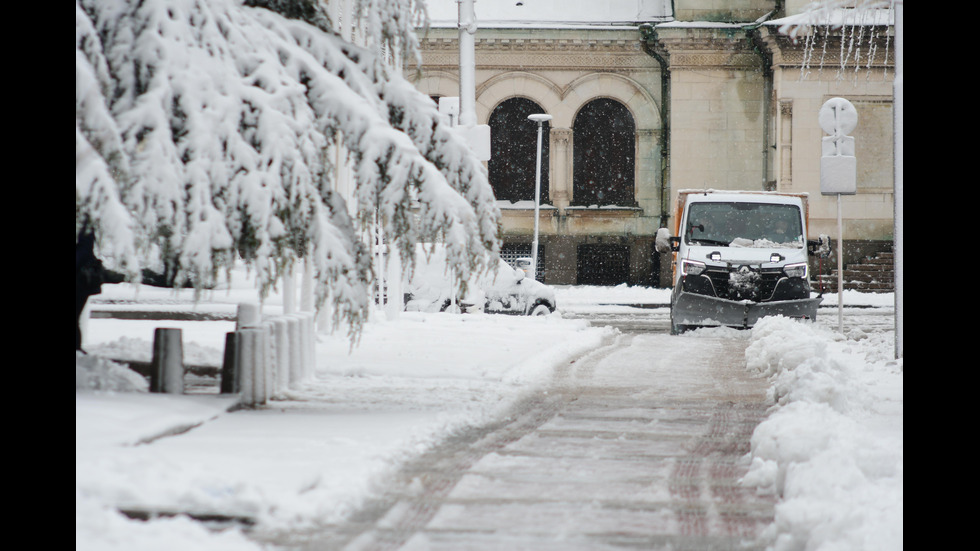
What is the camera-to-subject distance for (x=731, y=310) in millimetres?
18047

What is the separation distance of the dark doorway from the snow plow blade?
2104cm

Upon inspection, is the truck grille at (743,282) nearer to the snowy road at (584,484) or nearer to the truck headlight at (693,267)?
the truck headlight at (693,267)

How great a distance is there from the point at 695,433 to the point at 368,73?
389 cm

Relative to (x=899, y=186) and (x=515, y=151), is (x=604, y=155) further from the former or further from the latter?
(x=899, y=186)

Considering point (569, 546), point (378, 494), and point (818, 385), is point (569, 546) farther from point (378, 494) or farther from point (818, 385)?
point (818, 385)

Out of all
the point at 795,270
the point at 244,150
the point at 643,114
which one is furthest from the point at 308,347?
the point at 643,114

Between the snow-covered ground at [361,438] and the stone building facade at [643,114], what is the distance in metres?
24.2

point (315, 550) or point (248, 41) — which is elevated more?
point (248, 41)

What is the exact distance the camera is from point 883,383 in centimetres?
1079

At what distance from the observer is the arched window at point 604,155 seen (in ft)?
130

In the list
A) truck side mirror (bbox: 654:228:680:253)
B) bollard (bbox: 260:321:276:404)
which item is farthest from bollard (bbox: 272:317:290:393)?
truck side mirror (bbox: 654:228:680:253)

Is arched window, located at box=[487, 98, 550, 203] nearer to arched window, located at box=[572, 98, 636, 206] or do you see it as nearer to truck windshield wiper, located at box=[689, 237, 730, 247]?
arched window, located at box=[572, 98, 636, 206]

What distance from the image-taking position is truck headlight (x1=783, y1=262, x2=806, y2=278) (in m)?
18.2
